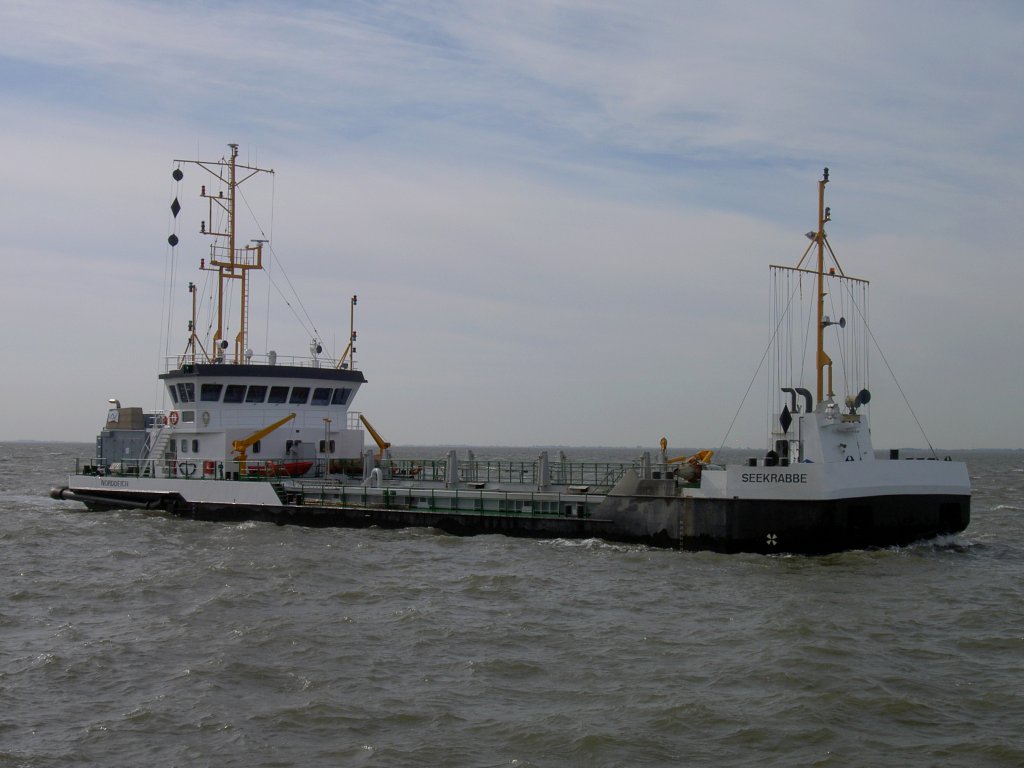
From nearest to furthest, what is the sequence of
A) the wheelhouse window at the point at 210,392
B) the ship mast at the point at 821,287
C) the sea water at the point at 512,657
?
the sea water at the point at 512,657
the ship mast at the point at 821,287
the wheelhouse window at the point at 210,392

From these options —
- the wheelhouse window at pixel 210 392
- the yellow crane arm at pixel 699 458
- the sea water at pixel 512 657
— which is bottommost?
the sea water at pixel 512 657

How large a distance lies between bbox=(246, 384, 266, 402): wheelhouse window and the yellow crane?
1130 mm

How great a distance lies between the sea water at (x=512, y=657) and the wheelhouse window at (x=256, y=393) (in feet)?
30.5

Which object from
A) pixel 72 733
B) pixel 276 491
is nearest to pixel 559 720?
pixel 72 733

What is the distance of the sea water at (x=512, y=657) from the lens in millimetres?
11930

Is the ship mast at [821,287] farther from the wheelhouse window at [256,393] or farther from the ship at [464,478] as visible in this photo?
the wheelhouse window at [256,393]

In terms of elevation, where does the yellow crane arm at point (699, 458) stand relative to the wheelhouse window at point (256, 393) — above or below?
below

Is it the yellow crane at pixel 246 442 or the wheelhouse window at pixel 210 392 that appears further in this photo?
the wheelhouse window at pixel 210 392

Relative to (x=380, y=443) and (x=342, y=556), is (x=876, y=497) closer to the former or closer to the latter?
(x=342, y=556)

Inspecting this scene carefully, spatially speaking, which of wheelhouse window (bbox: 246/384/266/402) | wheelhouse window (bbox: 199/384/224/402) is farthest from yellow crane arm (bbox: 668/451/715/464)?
wheelhouse window (bbox: 199/384/224/402)

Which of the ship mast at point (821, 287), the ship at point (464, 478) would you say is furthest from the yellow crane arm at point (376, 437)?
the ship mast at point (821, 287)

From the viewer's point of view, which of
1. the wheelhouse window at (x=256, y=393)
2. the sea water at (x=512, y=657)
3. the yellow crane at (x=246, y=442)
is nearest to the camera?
the sea water at (x=512, y=657)

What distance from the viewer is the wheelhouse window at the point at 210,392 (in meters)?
34.2

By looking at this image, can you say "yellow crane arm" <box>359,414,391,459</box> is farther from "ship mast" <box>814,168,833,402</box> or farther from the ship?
"ship mast" <box>814,168,833,402</box>
